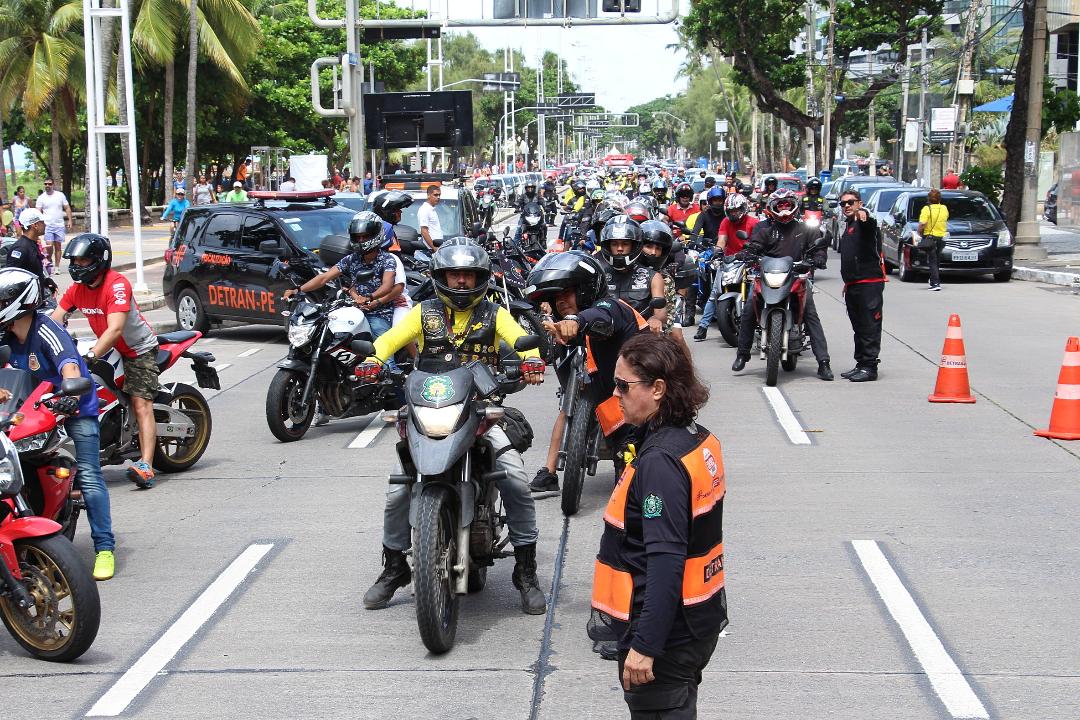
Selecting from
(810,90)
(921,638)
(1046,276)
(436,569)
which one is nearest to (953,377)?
(921,638)

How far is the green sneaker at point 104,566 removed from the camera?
7.36m

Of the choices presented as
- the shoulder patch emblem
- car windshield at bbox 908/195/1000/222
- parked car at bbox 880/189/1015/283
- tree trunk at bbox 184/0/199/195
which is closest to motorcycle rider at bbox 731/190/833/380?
the shoulder patch emblem

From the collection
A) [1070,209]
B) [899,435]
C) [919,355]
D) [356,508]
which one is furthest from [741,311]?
[1070,209]

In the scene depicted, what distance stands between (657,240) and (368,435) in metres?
3.08

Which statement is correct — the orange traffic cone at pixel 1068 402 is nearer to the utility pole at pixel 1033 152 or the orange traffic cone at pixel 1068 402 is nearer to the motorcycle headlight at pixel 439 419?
the motorcycle headlight at pixel 439 419

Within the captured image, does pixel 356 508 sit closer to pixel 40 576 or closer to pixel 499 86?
pixel 40 576

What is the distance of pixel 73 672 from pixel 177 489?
383 cm

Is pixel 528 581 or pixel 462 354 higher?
pixel 462 354

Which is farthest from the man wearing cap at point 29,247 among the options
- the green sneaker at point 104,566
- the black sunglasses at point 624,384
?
the black sunglasses at point 624,384

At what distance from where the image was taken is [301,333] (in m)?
11.3

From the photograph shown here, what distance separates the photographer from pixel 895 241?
2661 cm

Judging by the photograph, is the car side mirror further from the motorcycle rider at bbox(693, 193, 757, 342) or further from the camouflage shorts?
the camouflage shorts

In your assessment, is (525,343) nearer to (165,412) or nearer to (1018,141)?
(165,412)

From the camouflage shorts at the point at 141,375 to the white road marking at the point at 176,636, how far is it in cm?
189
